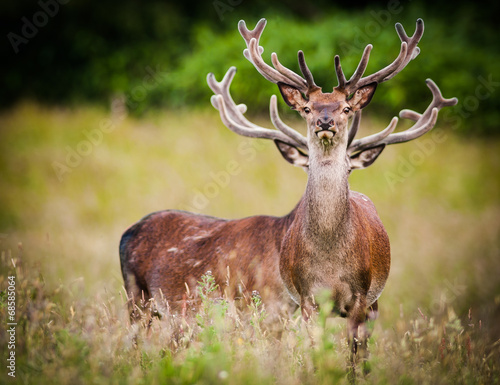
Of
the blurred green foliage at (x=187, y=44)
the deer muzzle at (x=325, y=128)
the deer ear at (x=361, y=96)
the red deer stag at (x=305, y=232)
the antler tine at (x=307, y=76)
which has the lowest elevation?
the red deer stag at (x=305, y=232)

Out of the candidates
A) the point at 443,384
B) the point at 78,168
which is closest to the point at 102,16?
the point at 78,168

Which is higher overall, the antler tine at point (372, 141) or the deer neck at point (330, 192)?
the antler tine at point (372, 141)

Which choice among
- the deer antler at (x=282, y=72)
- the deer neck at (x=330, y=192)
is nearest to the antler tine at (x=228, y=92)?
the deer antler at (x=282, y=72)

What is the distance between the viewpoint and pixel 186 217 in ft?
18.4

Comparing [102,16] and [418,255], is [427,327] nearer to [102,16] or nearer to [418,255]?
[418,255]

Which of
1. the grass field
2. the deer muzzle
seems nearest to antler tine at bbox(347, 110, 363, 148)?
the deer muzzle

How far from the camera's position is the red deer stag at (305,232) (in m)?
4.11

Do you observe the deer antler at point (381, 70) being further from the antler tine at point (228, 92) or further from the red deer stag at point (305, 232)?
the antler tine at point (228, 92)

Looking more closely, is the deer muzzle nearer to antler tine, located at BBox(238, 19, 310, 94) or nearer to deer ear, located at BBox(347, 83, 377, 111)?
deer ear, located at BBox(347, 83, 377, 111)

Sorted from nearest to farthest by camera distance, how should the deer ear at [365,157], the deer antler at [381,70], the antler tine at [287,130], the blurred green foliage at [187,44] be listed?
1. the deer antler at [381,70]
2. the deer ear at [365,157]
3. the antler tine at [287,130]
4. the blurred green foliage at [187,44]

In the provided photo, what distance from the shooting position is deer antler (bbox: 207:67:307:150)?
5.09 metres

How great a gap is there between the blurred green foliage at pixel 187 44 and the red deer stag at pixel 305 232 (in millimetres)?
8753

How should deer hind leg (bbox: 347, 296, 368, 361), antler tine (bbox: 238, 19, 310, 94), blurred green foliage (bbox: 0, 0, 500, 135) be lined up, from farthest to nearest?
1. blurred green foliage (bbox: 0, 0, 500, 135)
2. antler tine (bbox: 238, 19, 310, 94)
3. deer hind leg (bbox: 347, 296, 368, 361)

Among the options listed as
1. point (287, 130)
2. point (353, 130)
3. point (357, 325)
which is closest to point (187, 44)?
point (287, 130)
